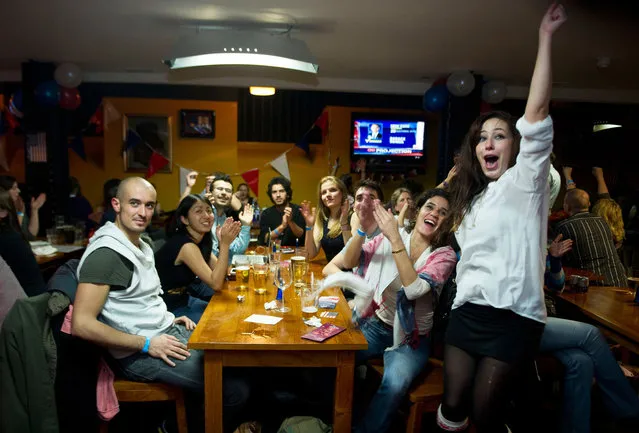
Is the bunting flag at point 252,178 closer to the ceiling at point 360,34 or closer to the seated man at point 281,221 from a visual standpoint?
the ceiling at point 360,34

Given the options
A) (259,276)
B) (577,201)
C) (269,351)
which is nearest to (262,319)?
(269,351)

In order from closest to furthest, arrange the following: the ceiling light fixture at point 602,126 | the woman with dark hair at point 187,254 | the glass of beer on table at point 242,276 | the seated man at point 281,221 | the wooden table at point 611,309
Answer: the wooden table at point 611,309
the woman with dark hair at point 187,254
the glass of beer on table at point 242,276
the seated man at point 281,221
the ceiling light fixture at point 602,126

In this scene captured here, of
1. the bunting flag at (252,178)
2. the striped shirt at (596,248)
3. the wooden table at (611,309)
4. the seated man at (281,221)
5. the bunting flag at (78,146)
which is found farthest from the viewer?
the bunting flag at (252,178)

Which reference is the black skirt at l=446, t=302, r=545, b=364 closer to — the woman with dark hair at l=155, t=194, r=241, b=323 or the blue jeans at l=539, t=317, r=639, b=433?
the blue jeans at l=539, t=317, r=639, b=433

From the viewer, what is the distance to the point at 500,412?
163 cm

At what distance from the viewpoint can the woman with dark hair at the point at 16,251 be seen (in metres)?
2.60

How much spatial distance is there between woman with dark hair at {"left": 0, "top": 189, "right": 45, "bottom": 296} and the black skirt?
8.06 feet

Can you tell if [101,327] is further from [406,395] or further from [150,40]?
[150,40]

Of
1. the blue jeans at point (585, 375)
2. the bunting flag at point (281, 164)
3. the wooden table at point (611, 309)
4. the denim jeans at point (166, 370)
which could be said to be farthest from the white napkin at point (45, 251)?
the bunting flag at point (281, 164)

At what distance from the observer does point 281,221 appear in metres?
4.70

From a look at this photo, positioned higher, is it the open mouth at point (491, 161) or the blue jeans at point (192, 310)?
the open mouth at point (491, 161)

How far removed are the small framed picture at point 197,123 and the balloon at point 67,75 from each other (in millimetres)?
1677

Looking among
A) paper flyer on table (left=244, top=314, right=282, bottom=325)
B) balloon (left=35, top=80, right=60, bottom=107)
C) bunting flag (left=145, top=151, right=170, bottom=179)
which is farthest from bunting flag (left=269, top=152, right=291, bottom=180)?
paper flyer on table (left=244, top=314, right=282, bottom=325)

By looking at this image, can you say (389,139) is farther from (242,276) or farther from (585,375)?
(585,375)
